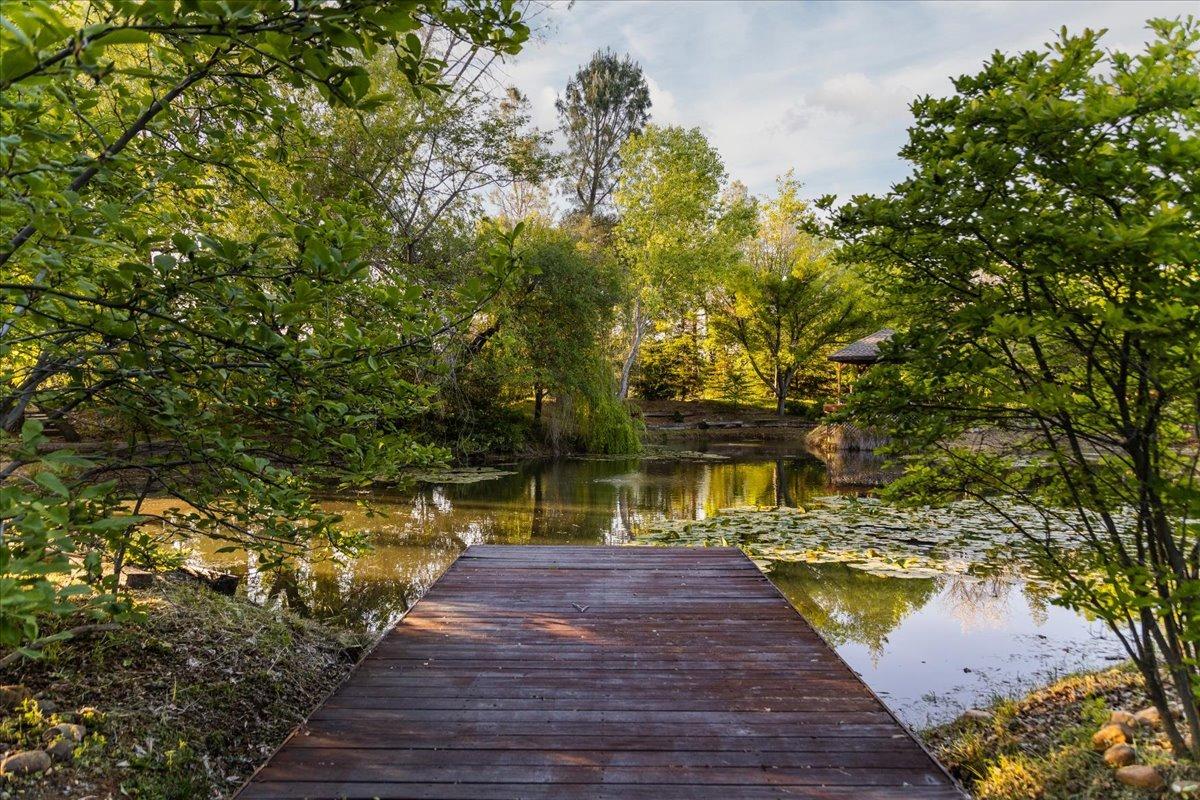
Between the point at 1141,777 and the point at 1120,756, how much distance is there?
0.51 feet

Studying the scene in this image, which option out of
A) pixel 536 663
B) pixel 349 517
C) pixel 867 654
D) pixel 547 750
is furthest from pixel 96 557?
pixel 349 517

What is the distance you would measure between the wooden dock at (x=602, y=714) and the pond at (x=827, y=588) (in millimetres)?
678

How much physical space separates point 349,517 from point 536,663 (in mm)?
5699

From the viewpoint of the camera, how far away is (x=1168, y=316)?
6.43ft

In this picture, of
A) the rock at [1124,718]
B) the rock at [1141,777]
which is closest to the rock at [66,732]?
the rock at [1141,777]

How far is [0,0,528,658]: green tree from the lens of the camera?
117 centimetres

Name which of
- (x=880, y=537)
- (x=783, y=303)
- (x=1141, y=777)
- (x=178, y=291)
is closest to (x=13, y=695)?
(x=178, y=291)

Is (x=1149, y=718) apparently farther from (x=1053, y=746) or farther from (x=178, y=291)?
(x=178, y=291)

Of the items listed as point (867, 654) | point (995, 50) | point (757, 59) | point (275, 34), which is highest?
point (757, 59)

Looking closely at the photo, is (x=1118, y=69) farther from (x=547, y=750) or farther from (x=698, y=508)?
(x=698, y=508)

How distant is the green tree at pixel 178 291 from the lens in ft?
3.84

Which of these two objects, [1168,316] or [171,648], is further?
[171,648]

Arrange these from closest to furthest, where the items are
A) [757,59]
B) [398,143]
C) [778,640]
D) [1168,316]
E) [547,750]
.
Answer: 1. [1168,316]
2. [547,750]
3. [778,640]
4. [757,59]
5. [398,143]

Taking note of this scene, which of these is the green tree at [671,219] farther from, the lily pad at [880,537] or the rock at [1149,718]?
the rock at [1149,718]
